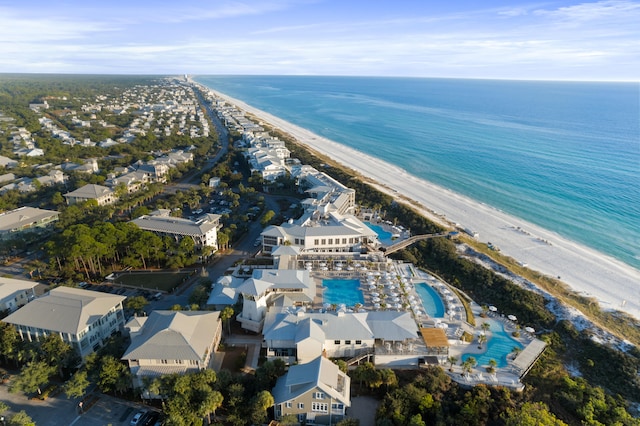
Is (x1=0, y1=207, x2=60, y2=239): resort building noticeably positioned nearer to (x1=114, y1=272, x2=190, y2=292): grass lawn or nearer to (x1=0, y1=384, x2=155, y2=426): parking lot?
(x1=114, y1=272, x2=190, y2=292): grass lawn

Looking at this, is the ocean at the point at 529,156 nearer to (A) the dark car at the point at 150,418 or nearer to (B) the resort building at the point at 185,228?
(B) the resort building at the point at 185,228

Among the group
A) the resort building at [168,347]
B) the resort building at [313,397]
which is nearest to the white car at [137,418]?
the resort building at [168,347]

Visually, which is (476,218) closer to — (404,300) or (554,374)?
(404,300)

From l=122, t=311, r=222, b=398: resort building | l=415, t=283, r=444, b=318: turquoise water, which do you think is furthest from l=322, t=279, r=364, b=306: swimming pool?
l=122, t=311, r=222, b=398: resort building

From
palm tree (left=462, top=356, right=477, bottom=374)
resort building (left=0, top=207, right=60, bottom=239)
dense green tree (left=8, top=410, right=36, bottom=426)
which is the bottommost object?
palm tree (left=462, top=356, right=477, bottom=374)

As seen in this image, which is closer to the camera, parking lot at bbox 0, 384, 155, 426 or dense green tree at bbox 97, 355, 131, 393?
parking lot at bbox 0, 384, 155, 426

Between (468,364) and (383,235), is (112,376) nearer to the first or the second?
(468,364)

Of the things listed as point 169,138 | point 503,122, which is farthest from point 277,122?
point 503,122
